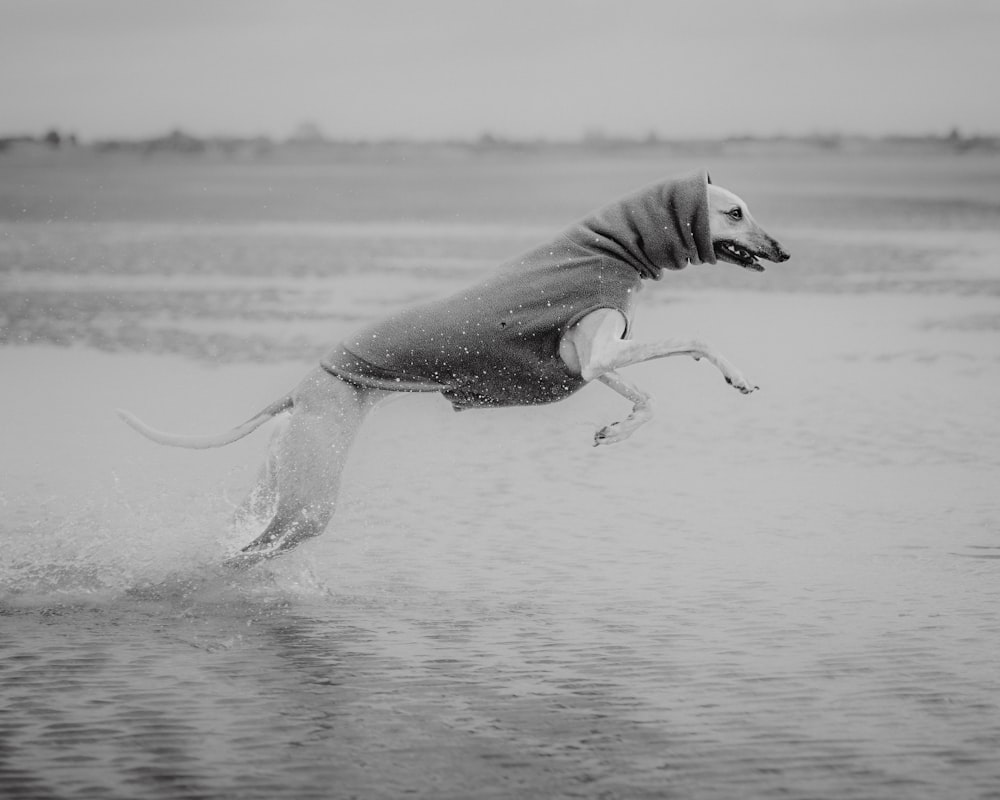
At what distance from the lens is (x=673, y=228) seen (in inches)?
244

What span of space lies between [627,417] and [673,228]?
0.72 metres

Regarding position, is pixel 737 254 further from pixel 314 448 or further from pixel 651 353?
pixel 314 448

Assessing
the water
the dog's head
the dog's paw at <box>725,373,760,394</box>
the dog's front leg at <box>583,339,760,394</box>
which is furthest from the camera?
the dog's head

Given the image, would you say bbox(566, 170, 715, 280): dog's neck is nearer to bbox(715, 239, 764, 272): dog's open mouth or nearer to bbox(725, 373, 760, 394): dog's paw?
bbox(715, 239, 764, 272): dog's open mouth

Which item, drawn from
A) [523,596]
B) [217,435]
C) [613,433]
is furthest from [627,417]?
[217,435]

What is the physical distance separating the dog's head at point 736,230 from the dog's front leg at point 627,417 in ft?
2.10

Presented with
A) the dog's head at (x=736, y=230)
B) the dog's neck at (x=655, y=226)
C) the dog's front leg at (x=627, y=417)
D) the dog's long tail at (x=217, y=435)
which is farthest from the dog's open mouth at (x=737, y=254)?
the dog's long tail at (x=217, y=435)

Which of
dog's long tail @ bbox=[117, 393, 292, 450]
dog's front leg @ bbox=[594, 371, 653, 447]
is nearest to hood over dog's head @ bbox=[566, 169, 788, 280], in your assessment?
dog's front leg @ bbox=[594, 371, 653, 447]

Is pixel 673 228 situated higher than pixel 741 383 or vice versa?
pixel 673 228

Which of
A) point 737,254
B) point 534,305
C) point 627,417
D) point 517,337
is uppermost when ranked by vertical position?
point 737,254

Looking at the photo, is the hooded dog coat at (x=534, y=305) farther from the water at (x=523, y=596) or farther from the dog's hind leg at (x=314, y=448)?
the water at (x=523, y=596)

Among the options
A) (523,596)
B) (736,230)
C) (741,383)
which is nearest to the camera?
(741,383)

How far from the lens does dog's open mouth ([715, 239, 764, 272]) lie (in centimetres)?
633

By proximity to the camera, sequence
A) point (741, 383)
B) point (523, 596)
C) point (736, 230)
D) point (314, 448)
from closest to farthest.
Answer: point (741, 383)
point (314, 448)
point (736, 230)
point (523, 596)
